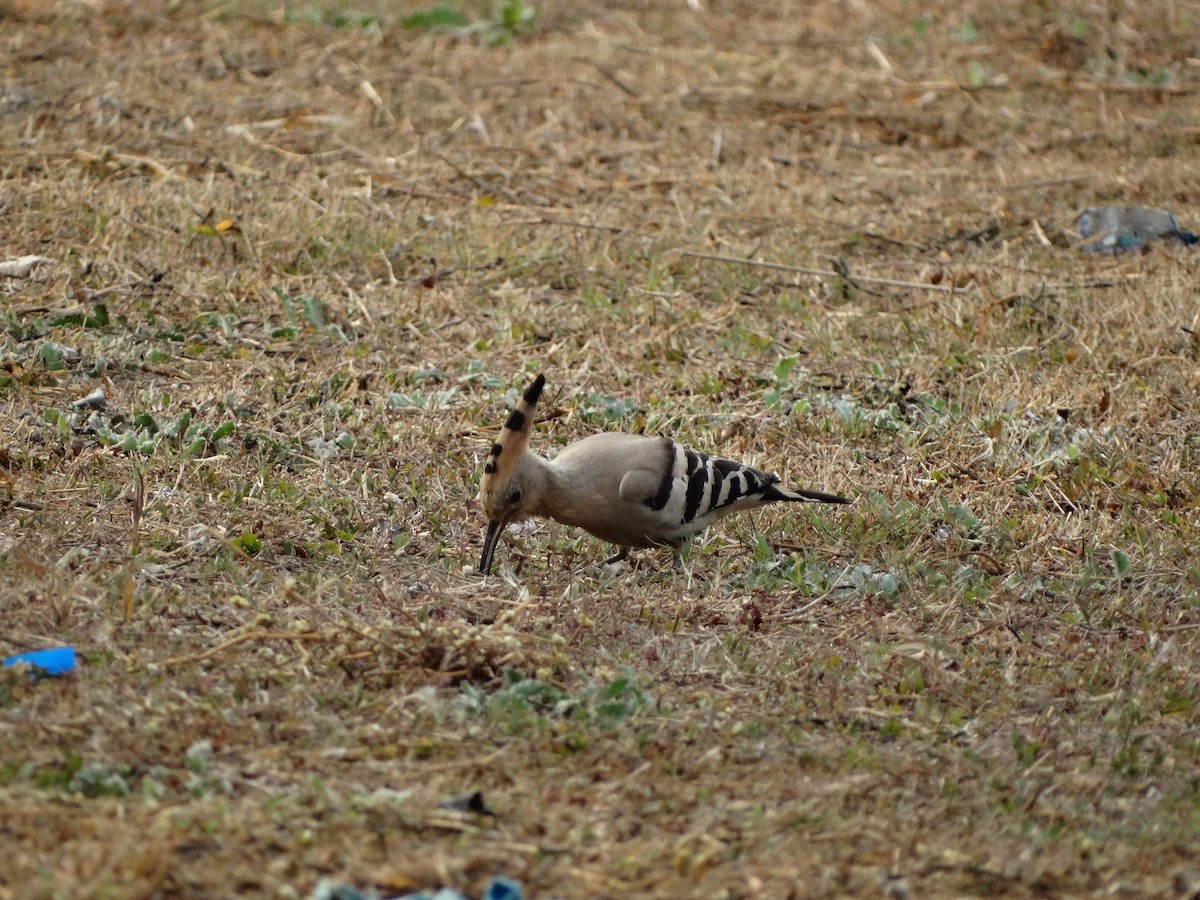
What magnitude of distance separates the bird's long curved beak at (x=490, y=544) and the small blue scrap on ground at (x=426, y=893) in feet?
6.20

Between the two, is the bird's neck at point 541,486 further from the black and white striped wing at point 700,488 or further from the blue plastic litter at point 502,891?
the blue plastic litter at point 502,891

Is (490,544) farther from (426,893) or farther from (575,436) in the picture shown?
(426,893)

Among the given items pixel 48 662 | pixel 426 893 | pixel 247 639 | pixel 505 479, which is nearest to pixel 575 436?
pixel 505 479

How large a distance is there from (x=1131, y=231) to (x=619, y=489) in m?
4.36

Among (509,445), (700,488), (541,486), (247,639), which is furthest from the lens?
(700,488)

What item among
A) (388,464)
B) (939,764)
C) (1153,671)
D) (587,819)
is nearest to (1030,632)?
(1153,671)

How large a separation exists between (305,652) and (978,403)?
3338 millimetres

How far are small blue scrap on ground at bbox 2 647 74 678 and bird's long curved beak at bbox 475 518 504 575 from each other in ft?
A: 4.47

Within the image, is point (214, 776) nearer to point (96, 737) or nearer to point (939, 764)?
point (96, 737)

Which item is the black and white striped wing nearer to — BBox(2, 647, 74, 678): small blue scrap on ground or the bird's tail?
the bird's tail

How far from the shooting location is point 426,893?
281 centimetres

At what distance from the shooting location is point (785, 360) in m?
6.49

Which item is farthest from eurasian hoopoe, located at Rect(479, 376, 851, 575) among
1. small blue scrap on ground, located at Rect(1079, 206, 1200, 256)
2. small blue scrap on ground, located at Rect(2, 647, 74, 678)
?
small blue scrap on ground, located at Rect(1079, 206, 1200, 256)

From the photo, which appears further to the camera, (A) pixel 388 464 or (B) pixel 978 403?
(B) pixel 978 403
